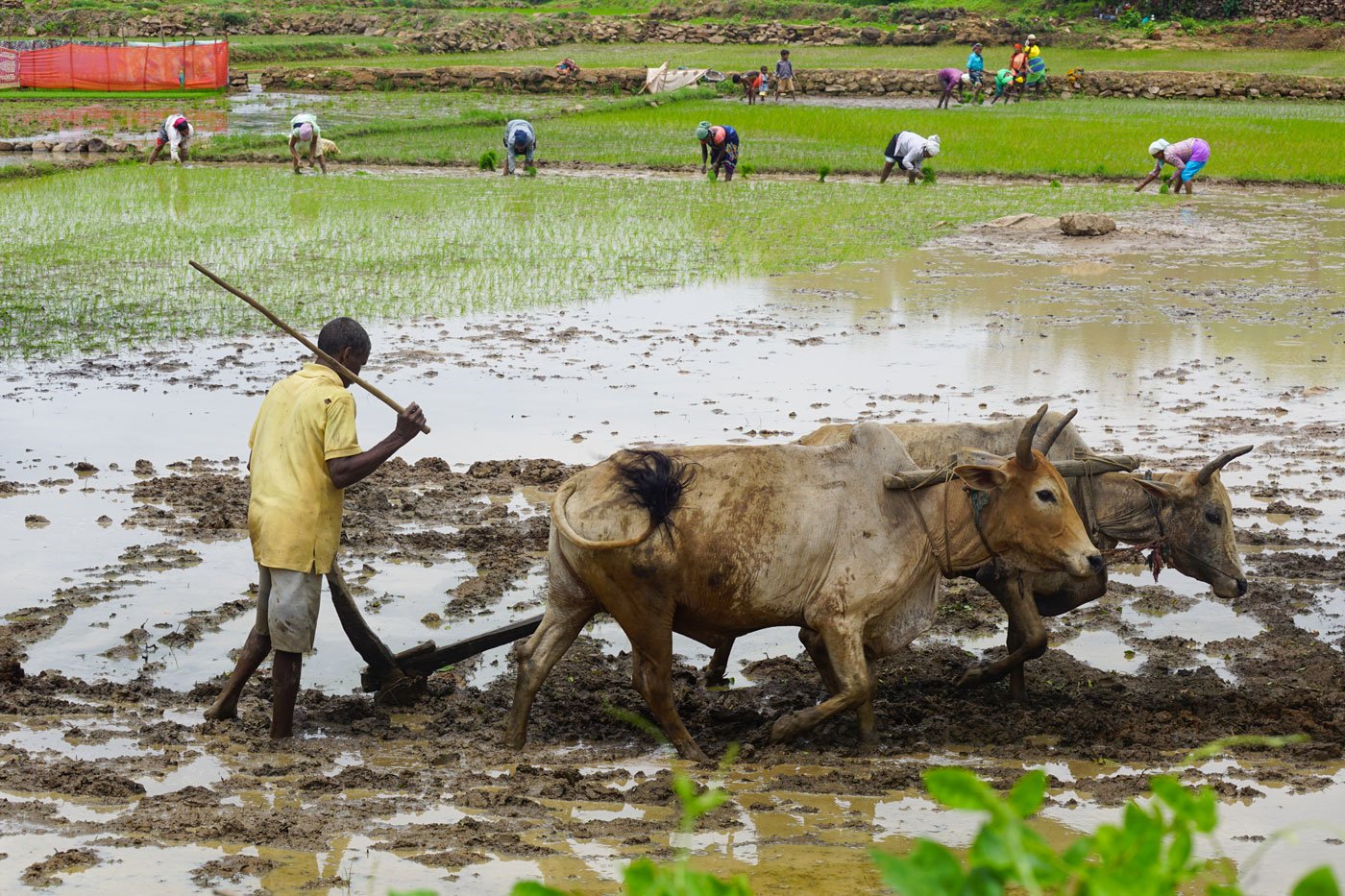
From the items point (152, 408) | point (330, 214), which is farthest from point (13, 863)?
point (330, 214)

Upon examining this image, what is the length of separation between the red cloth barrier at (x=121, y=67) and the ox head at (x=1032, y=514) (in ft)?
124

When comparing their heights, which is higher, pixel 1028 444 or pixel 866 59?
pixel 866 59

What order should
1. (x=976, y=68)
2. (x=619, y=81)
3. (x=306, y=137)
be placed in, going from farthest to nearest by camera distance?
(x=619, y=81), (x=976, y=68), (x=306, y=137)

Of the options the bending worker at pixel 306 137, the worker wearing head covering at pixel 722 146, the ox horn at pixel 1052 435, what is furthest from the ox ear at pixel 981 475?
the bending worker at pixel 306 137

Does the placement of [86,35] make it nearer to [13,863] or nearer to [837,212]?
[837,212]

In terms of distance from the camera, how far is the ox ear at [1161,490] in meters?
6.34

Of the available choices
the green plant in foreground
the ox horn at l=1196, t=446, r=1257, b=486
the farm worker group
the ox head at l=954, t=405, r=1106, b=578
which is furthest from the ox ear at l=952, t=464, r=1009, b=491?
the green plant in foreground

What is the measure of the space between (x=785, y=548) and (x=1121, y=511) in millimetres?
1807

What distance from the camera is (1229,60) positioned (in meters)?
43.0

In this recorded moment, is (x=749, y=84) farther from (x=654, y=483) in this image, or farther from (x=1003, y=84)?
(x=654, y=483)

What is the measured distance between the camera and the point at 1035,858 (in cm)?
151

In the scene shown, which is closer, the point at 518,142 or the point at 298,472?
the point at 298,472

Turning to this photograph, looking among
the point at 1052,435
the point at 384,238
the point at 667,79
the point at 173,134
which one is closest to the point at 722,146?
A: the point at 384,238

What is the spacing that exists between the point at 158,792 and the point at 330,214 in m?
15.3
